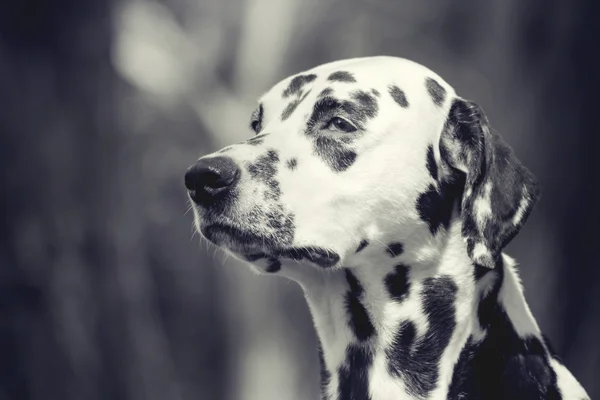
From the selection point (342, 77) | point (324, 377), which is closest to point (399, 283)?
point (324, 377)

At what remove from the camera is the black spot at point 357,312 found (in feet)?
8.21

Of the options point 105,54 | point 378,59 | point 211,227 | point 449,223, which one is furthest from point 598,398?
point 105,54

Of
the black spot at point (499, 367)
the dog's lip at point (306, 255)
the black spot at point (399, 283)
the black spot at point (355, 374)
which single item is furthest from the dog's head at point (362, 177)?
the black spot at point (355, 374)

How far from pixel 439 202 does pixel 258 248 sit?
2.24 ft

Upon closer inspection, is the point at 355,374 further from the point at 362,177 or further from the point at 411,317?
the point at 362,177

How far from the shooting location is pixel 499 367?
7.76 feet

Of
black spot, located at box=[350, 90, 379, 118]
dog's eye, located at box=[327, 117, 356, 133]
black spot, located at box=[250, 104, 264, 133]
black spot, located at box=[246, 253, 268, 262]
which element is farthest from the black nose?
black spot, located at box=[250, 104, 264, 133]

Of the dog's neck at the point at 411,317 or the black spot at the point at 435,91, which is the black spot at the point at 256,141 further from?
the black spot at the point at 435,91

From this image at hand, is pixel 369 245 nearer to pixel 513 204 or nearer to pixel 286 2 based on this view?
pixel 513 204

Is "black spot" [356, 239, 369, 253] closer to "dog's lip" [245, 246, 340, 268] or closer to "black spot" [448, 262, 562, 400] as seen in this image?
"dog's lip" [245, 246, 340, 268]

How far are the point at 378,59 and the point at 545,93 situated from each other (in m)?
2.75

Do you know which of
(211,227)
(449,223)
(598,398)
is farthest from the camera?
(598,398)

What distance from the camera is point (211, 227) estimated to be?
2.33 m

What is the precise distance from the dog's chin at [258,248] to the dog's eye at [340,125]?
1.46 feet
